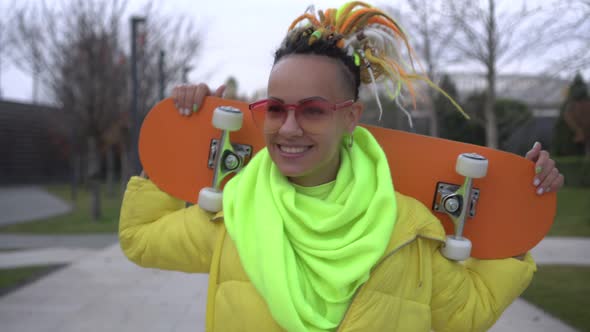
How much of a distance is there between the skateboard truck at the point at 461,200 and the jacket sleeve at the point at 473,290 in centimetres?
6

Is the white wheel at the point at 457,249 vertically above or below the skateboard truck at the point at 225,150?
below

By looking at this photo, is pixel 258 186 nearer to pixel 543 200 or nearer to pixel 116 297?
pixel 543 200

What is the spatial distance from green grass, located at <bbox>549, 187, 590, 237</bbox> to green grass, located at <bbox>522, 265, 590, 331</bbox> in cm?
347

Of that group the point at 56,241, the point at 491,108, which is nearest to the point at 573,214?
the point at 491,108

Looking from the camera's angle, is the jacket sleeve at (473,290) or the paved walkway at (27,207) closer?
the jacket sleeve at (473,290)

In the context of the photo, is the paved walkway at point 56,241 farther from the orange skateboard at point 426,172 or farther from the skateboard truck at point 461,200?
the skateboard truck at point 461,200

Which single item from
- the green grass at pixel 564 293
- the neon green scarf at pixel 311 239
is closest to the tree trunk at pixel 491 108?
the green grass at pixel 564 293

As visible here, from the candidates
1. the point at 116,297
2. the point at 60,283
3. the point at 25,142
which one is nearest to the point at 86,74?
the point at 60,283

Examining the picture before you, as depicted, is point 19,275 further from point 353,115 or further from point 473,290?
point 473,290

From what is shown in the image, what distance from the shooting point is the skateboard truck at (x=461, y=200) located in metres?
1.60

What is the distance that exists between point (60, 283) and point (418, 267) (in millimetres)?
5583

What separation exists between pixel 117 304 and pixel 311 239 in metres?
4.34

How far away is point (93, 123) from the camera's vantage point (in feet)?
39.6

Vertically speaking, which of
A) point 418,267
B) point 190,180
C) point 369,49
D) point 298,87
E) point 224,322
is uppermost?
point 369,49
